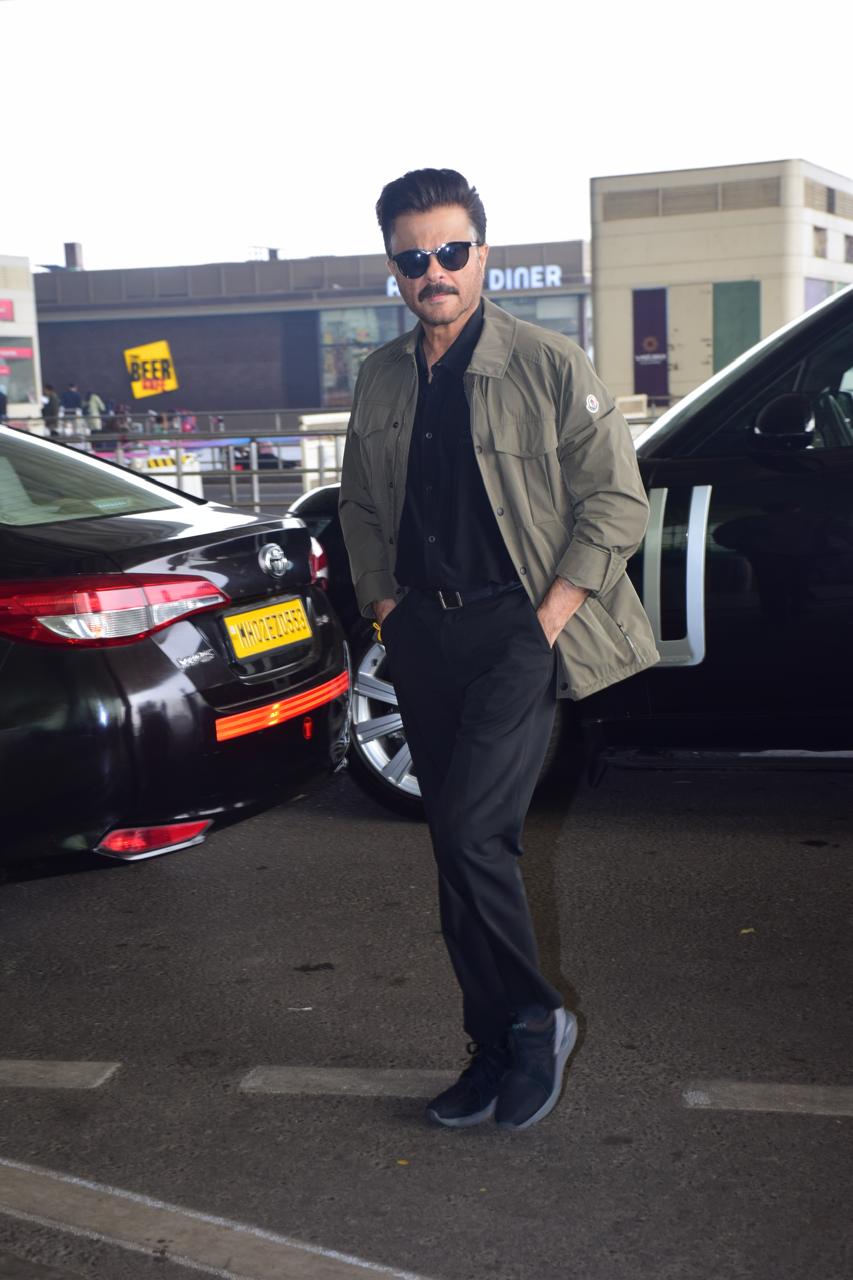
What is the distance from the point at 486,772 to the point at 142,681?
1.22 meters

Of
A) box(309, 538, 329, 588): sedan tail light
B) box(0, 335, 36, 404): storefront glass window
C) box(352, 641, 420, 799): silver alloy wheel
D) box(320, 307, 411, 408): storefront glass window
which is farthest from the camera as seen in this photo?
box(320, 307, 411, 408): storefront glass window

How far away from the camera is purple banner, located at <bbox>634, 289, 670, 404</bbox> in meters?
34.4

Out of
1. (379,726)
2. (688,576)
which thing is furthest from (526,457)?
(379,726)

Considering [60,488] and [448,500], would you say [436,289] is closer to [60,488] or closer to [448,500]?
[448,500]

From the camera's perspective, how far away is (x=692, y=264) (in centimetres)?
3491

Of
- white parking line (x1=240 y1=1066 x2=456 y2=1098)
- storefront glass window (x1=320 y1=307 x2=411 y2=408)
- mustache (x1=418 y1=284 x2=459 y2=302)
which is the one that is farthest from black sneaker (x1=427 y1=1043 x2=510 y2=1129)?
storefront glass window (x1=320 y1=307 x2=411 y2=408)

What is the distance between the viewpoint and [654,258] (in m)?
34.4

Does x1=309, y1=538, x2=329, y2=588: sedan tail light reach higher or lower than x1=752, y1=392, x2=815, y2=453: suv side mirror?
lower

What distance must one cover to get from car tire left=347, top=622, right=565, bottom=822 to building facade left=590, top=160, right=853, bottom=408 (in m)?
29.6

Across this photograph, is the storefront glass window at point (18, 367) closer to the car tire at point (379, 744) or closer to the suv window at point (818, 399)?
the car tire at point (379, 744)

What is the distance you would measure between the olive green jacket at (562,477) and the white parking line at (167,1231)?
119 cm

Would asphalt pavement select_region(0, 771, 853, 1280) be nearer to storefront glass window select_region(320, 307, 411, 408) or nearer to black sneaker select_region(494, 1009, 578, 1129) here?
black sneaker select_region(494, 1009, 578, 1129)

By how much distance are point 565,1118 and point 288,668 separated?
165cm

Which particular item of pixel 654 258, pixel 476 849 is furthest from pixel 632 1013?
pixel 654 258
